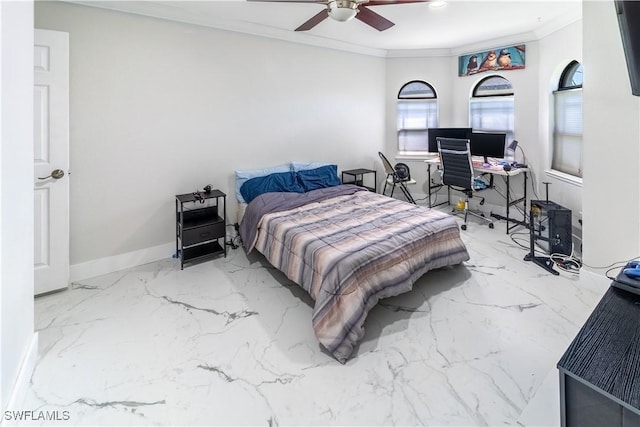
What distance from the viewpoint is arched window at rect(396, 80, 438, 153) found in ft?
17.6

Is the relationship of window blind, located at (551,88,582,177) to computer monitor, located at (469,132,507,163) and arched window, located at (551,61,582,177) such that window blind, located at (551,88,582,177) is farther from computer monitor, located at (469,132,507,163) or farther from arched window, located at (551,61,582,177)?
computer monitor, located at (469,132,507,163)

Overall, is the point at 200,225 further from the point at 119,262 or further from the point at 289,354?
the point at 289,354

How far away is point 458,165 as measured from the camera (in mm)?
4238

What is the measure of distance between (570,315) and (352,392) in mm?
1776

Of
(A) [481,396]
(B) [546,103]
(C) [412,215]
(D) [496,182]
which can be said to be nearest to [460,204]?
(D) [496,182]

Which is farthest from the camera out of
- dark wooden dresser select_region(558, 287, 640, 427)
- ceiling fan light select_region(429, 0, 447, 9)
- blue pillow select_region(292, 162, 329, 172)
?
blue pillow select_region(292, 162, 329, 172)

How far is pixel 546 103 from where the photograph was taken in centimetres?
412

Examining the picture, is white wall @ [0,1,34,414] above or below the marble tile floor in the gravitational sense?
above

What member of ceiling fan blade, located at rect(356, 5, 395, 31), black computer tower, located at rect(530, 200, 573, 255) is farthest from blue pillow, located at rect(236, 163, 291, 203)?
black computer tower, located at rect(530, 200, 573, 255)

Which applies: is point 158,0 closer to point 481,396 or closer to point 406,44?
point 406,44

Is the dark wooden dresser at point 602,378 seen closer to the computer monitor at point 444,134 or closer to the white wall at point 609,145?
the white wall at point 609,145

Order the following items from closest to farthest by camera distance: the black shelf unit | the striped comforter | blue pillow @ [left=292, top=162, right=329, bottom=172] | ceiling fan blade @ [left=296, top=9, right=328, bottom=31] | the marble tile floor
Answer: the marble tile floor
the striped comforter
ceiling fan blade @ [left=296, top=9, right=328, bottom=31]
the black shelf unit
blue pillow @ [left=292, top=162, right=329, bottom=172]

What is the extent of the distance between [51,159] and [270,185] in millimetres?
2016

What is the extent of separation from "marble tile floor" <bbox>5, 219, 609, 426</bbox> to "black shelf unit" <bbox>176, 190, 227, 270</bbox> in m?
0.39
